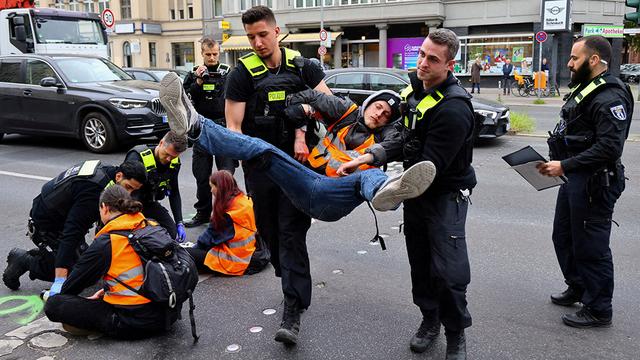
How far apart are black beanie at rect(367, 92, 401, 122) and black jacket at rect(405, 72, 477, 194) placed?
0.61ft

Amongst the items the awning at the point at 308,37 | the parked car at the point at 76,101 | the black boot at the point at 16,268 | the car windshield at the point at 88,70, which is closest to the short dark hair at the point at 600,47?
the black boot at the point at 16,268

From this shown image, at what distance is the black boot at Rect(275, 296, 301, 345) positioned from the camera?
3461mm

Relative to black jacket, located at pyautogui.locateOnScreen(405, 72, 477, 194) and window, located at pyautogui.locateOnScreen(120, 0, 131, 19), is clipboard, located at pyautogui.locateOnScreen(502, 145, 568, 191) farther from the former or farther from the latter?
window, located at pyautogui.locateOnScreen(120, 0, 131, 19)

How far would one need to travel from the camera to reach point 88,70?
38.5ft

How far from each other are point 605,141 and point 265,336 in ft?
7.82

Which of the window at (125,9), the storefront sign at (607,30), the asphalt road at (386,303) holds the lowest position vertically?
the asphalt road at (386,303)

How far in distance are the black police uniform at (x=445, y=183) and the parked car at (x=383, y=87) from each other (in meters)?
8.26

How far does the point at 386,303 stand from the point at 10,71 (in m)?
10.6

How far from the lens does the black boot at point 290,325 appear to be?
11.4ft

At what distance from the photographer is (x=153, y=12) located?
4541 cm

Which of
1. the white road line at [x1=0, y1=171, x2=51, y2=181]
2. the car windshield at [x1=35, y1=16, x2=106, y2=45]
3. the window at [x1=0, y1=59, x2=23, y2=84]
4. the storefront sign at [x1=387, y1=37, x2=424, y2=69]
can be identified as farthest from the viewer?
the storefront sign at [x1=387, y1=37, x2=424, y2=69]

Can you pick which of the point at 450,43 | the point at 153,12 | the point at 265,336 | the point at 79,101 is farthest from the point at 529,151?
the point at 153,12

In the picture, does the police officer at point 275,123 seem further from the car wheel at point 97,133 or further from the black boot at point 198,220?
the car wheel at point 97,133

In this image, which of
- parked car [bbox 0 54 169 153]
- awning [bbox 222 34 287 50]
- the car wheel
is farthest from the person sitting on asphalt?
awning [bbox 222 34 287 50]
